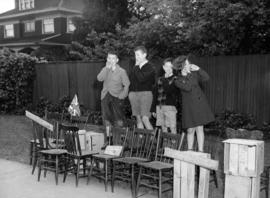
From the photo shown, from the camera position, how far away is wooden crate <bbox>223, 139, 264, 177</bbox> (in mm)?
4047

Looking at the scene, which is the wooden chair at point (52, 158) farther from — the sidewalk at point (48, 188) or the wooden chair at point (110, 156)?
the wooden chair at point (110, 156)

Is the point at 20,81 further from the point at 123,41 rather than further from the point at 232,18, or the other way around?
the point at 232,18

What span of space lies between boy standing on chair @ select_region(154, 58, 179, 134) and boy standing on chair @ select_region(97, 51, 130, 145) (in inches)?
29.1

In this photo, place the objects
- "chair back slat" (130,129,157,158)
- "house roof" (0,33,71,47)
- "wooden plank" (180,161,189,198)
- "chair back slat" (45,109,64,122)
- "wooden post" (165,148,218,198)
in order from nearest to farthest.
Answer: "wooden post" (165,148,218,198)
"wooden plank" (180,161,189,198)
"chair back slat" (130,129,157,158)
"chair back slat" (45,109,64,122)
"house roof" (0,33,71,47)

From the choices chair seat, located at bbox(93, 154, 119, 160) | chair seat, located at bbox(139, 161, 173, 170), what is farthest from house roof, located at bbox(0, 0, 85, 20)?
chair seat, located at bbox(139, 161, 173, 170)

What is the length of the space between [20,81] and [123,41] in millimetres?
4154

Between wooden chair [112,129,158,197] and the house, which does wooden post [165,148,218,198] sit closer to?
wooden chair [112,129,158,197]

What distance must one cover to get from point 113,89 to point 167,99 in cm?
114

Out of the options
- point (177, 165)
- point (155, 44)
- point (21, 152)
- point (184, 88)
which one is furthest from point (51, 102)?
point (177, 165)

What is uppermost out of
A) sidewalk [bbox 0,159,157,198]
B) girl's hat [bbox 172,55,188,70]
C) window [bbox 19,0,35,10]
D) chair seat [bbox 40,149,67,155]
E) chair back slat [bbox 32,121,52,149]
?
window [bbox 19,0,35,10]

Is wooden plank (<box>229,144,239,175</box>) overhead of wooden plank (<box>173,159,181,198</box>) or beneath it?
overhead

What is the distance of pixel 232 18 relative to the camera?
377 inches

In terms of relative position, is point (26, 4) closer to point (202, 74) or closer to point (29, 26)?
point (29, 26)

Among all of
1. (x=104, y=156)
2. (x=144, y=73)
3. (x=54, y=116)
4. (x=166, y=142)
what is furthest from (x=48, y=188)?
(x=144, y=73)
